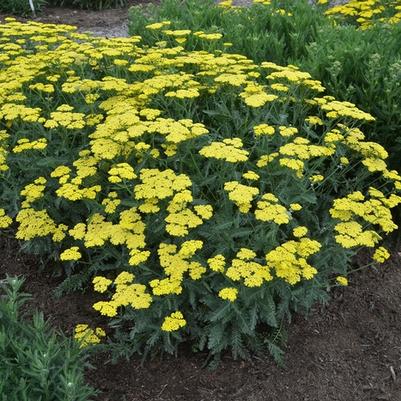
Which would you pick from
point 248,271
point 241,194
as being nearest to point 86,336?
point 248,271

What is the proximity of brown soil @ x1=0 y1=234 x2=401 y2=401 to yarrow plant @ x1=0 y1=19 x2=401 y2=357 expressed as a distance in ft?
0.43

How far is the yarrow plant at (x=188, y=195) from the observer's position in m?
2.89

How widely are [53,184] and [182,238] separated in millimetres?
1049

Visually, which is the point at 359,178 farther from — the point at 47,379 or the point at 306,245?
the point at 47,379

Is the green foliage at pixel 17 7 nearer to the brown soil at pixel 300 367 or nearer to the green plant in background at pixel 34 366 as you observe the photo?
the brown soil at pixel 300 367

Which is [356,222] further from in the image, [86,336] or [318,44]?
[318,44]

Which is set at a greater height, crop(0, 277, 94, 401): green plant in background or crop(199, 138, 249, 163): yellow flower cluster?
crop(199, 138, 249, 163): yellow flower cluster

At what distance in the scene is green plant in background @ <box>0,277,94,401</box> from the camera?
2.48 m

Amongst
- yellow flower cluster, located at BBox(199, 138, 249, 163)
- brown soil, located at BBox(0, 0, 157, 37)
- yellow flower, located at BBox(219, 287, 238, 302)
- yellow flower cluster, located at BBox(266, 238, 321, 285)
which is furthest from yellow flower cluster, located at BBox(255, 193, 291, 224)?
brown soil, located at BBox(0, 0, 157, 37)

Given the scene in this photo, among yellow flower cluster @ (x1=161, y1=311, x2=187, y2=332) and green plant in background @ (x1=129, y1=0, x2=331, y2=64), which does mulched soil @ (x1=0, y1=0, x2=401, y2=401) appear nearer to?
yellow flower cluster @ (x1=161, y1=311, x2=187, y2=332)

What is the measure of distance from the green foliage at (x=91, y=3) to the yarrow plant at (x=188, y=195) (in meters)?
6.25

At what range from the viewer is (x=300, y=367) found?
10.3ft

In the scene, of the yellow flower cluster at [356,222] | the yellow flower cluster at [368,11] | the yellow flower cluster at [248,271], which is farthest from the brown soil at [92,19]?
the yellow flower cluster at [248,271]

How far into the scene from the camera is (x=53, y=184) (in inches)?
142
